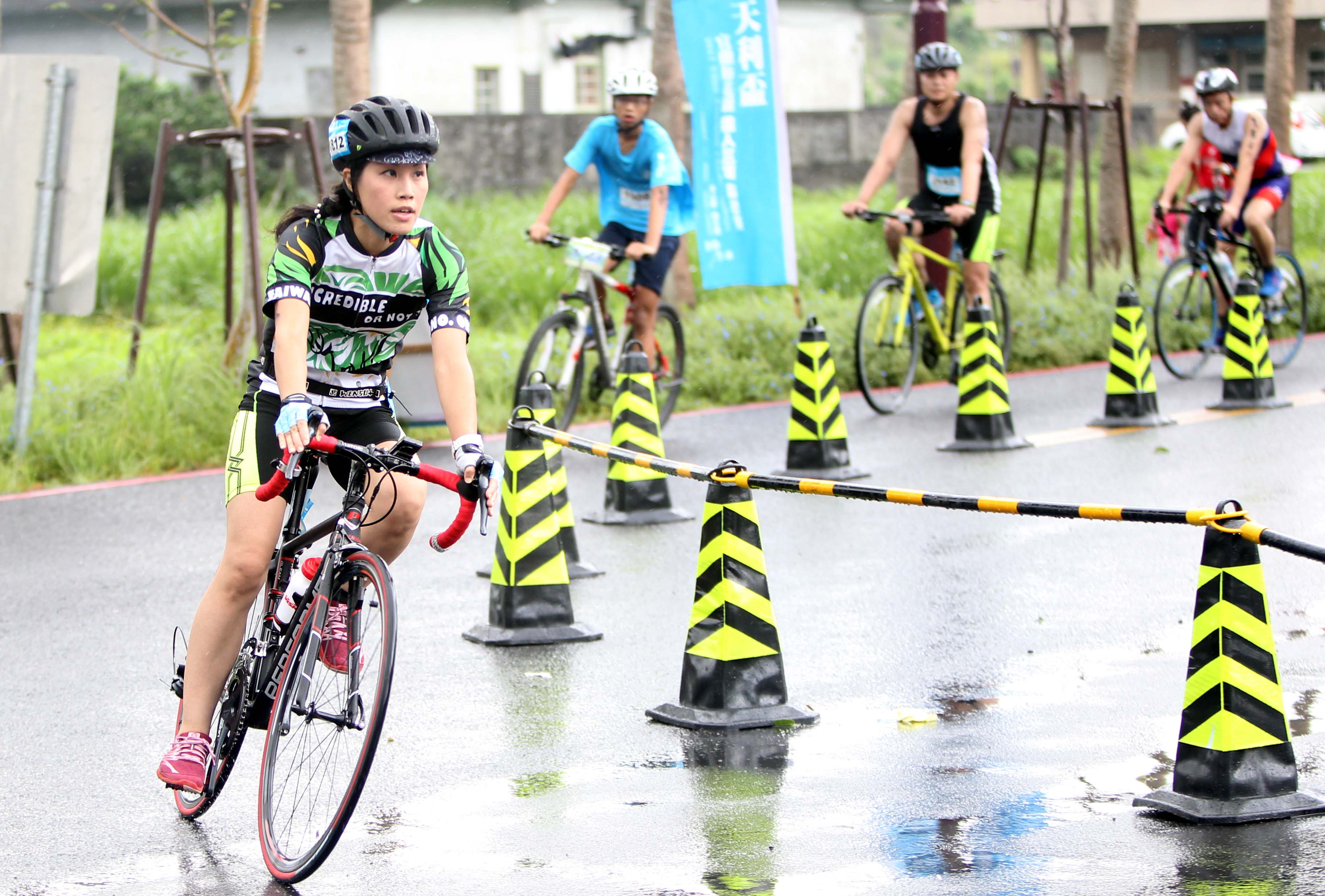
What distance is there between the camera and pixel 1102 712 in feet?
18.8

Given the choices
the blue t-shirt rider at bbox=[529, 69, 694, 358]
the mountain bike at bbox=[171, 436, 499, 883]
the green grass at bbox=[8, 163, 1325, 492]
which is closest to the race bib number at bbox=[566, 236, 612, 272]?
the blue t-shirt rider at bbox=[529, 69, 694, 358]

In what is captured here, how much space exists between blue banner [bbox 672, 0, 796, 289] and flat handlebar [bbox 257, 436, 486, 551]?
31.6 feet

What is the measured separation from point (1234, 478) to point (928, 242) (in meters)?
6.78

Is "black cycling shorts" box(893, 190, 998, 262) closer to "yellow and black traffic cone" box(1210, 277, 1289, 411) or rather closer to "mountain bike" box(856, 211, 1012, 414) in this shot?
"mountain bike" box(856, 211, 1012, 414)

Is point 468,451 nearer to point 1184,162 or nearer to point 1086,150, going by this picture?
point 1184,162

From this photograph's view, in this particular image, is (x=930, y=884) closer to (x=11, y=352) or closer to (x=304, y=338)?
(x=304, y=338)

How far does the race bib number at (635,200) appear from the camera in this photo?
11492 millimetres

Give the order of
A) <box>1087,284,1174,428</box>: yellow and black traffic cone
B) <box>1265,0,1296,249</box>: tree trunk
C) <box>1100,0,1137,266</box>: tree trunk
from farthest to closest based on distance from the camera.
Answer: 1. <box>1265,0,1296,249</box>: tree trunk
2. <box>1100,0,1137,266</box>: tree trunk
3. <box>1087,284,1174,428</box>: yellow and black traffic cone

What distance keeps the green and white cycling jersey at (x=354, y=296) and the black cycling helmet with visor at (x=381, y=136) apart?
0.12m

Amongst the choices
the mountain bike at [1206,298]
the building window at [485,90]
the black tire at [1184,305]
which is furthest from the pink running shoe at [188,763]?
the building window at [485,90]

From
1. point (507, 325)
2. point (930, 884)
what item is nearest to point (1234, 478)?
point (930, 884)

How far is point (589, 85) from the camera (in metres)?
44.4

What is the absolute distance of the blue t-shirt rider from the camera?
11.1 m

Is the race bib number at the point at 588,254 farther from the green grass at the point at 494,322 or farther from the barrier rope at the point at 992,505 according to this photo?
the barrier rope at the point at 992,505
